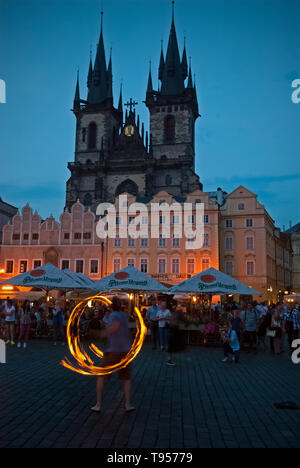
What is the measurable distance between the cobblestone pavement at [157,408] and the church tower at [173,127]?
55.2 meters

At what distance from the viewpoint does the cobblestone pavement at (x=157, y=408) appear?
5793 mm

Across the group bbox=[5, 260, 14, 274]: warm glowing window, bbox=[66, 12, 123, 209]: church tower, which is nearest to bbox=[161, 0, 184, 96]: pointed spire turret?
bbox=[66, 12, 123, 209]: church tower

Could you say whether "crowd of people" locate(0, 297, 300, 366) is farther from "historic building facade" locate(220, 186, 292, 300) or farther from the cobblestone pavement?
"historic building facade" locate(220, 186, 292, 300)

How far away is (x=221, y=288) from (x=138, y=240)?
3198 centimetres

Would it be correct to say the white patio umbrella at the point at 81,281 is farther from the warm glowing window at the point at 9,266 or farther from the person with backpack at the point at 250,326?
the warm glowing window at the point at 9,266

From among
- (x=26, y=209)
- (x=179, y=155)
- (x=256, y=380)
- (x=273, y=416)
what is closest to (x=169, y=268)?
(x=26, y=209)

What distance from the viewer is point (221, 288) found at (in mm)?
18516

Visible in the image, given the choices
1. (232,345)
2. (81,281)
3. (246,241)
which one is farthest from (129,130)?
(232,345)

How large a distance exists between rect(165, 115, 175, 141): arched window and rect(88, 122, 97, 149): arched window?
40.8 ft

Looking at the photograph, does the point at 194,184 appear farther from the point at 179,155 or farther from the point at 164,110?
the point at 164,110

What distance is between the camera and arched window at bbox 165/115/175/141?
71.9 metres

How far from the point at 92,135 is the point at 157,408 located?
71.5 meters

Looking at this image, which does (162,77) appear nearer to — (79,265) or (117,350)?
(79,265)

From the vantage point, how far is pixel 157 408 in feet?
24.8
